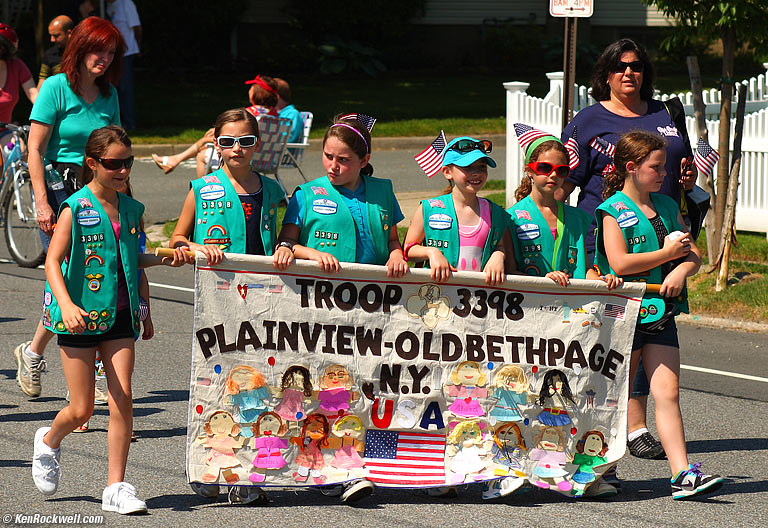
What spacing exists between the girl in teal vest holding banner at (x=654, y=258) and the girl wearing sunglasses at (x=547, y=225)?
139mm

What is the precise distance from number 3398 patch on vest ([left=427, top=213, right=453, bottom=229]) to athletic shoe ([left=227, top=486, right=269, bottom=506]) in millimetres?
1419

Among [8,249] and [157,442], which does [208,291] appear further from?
[8,249]

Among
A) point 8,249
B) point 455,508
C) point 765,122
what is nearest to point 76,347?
point 455,508

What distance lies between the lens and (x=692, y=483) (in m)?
5.08

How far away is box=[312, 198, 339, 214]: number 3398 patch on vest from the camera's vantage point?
16.9 ft

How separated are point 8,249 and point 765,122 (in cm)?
772

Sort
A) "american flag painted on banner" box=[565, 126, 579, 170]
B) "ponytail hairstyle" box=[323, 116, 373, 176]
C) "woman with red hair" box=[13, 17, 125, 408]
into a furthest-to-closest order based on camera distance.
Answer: "woman with red hair" box=[13, 17, 125, 408] → "american flag painted on banner" box=[565, 126, 579, 170] → "ponytail hairstyle" box=[323, 116, 373, 176]

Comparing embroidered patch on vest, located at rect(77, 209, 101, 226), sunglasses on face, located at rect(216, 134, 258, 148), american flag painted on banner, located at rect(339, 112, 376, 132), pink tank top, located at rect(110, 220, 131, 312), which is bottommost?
pink tank top, located at rect(110, 220, 131, 312)

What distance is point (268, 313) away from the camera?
5.02 m

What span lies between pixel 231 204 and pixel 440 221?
3.14 feet

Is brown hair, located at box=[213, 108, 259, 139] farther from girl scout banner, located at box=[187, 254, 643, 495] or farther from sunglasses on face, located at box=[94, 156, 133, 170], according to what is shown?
girl scout banner, located at box=[187, 254, 643, 495]

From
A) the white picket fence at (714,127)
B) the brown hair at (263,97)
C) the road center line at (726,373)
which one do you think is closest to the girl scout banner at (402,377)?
the road center line at (726,373)

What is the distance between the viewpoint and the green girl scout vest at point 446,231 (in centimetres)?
521

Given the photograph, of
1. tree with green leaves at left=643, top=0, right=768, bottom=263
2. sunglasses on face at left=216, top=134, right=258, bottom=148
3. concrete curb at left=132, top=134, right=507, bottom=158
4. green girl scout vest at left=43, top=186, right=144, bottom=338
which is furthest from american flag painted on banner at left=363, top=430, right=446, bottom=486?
concrete curb at left=132, top=134, right=507, bottom=158
